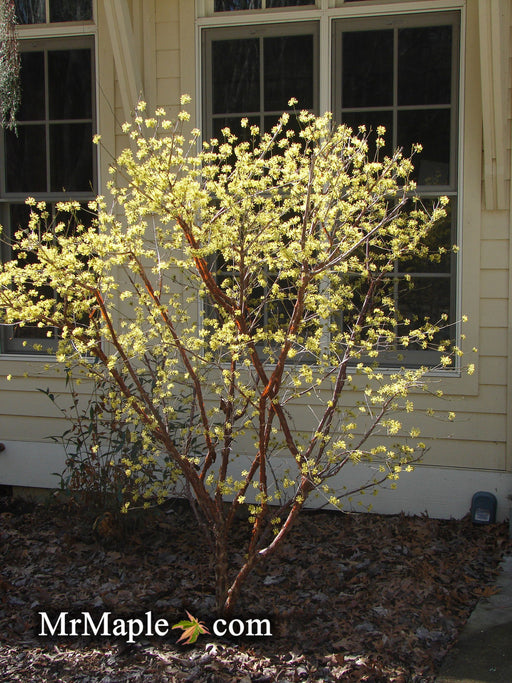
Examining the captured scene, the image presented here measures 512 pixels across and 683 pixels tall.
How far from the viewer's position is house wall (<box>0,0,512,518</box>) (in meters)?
4.57

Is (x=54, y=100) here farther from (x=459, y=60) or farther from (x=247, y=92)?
(x=459, y=60)

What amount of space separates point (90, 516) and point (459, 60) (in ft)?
12.0

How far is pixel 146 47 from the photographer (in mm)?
5027

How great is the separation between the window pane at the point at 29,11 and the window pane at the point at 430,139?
2719mm

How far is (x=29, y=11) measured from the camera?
5.42 metres

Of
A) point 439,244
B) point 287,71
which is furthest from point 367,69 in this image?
point 439,244

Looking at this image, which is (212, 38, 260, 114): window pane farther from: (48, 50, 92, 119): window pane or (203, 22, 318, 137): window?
(48, 50, 92, 119): window pane

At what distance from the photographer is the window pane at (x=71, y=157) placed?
543 cm

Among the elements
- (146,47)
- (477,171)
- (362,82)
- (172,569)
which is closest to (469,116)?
(477,171)

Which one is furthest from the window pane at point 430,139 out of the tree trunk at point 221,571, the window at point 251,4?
the tree trunk at point 221,571

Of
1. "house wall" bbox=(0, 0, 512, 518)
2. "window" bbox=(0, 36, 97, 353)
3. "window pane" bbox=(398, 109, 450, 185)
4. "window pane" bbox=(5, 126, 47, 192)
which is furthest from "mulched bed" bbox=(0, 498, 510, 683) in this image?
"window pane" bbox=(5, 126, 47, 192)

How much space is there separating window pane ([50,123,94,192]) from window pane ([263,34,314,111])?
137 centimetres

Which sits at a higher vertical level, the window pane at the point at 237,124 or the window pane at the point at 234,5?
→ the window pane at the point at 234,5

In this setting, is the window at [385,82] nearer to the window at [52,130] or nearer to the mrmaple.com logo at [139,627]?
the window at [52,130]
